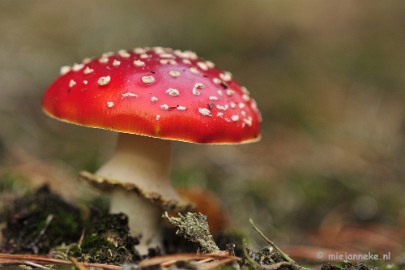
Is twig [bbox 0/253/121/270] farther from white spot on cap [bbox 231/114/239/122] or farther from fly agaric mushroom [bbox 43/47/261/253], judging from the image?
white spot on cap [bbox 231/114/239/122]

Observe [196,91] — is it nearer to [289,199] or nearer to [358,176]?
[289,199]

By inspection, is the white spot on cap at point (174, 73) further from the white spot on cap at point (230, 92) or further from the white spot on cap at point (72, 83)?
the white spot on cap at point (72, 83)

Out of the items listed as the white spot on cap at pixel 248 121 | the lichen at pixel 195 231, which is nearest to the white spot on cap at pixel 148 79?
the white spot on cap at pixel 248 121

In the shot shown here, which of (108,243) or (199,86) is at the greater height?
(199,86)

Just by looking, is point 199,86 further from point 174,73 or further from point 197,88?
point 174,73

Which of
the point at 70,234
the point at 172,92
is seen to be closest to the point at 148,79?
the point at 172,92

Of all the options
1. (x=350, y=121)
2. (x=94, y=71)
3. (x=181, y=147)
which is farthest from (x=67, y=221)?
(x=350, y=121)
